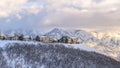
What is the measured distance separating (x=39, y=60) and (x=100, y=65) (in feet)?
80.3

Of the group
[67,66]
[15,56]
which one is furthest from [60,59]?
[15,56]

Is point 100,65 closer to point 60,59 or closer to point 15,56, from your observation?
point 60,59

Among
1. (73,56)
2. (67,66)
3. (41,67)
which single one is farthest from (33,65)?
(73,56)

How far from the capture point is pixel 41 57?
151 meters

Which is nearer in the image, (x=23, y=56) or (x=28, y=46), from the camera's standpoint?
(x=23, y=56)

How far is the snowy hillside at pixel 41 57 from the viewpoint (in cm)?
14106

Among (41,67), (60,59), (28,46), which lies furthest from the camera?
(28,46)

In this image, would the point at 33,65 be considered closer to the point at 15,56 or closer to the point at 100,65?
the point at 15,56

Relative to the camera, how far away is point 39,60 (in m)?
147

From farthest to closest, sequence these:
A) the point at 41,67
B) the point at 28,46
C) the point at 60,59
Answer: the point at 28,46
the point at 60,59
the point at 41,67

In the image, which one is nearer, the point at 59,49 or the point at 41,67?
the point at 41,67

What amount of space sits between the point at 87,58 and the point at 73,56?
→ 5.50 m

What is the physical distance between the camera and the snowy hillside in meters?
141

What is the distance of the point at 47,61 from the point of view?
146250mm
